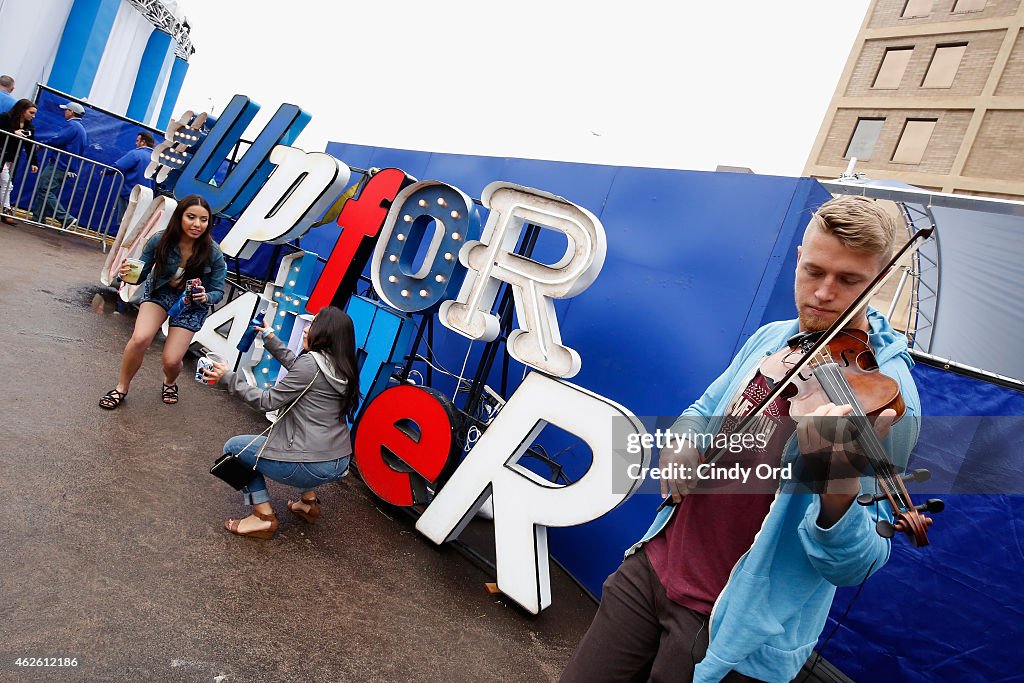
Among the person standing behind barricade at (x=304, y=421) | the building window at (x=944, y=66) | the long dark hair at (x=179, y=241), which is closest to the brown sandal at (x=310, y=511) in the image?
the person standing behind barricade at (x=304, y=421)

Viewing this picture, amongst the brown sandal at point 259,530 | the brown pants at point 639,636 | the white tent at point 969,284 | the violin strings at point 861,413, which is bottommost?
the brown sandal at point 259,530

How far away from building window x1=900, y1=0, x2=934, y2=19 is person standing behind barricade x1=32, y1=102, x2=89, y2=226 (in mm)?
29979

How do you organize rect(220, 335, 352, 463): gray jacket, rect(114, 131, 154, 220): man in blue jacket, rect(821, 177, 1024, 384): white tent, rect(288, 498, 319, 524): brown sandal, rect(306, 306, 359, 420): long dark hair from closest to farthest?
rect(220, 335, 352, 463): gray jacket, rect(306, 306, 359, 420): long dark hair, rect(288, 498, 319, 524): brown sandal, rect(821, 177, 1024, 384): white tent, rect(114, 131, 154, 220): man in blue jacket

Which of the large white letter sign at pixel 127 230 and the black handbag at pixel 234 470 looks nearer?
the black handbag at pixel 234 470

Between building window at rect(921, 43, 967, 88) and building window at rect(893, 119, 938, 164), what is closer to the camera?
building window at rect(921, 43, 967, 88)

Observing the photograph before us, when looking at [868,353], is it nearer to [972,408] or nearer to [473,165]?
[972,408]

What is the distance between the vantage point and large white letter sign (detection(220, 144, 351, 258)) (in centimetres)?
579

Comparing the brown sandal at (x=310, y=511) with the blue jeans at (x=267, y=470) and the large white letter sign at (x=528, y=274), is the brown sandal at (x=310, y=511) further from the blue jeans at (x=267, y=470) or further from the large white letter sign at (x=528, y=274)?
the large white letter sign at (x=528, y=274)

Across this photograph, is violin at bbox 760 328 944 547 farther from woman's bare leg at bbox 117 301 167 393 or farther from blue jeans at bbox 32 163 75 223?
blue jeans at bbox 32 163 75 223

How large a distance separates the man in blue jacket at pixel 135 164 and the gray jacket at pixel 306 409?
904 centimetres

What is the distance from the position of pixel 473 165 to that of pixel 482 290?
2898 mm

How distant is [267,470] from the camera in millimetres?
3650

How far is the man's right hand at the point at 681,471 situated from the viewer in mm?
1676

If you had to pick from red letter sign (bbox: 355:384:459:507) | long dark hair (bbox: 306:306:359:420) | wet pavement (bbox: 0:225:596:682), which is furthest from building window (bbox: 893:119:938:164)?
long dark hair (bbox: 306:306:359:420)
